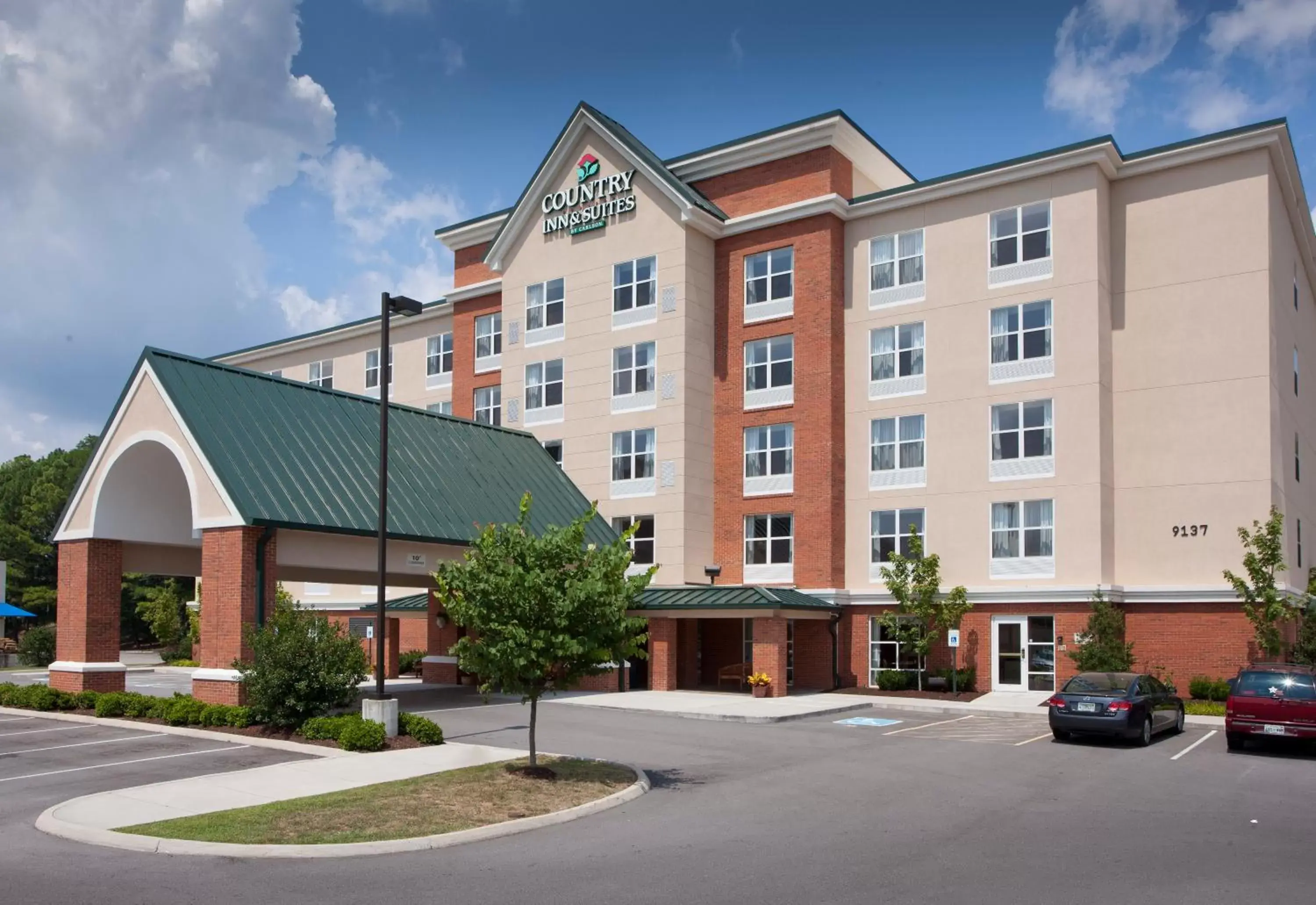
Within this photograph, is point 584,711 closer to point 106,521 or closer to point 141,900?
point 106,521

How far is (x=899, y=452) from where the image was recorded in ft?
120

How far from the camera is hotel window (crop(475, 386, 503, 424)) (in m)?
45.8

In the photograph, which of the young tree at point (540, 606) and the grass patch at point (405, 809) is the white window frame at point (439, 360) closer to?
the young tree at point (540, 606)

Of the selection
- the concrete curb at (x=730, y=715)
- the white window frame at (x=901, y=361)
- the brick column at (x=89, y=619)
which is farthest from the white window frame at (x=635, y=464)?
the brick column at (x=89, y=619)

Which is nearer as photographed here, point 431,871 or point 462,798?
point 431,871

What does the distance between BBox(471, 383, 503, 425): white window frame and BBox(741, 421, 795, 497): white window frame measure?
11.3 metres

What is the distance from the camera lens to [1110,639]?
30875 millimetres

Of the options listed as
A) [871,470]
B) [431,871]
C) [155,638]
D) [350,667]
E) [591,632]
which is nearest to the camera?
[431,871]

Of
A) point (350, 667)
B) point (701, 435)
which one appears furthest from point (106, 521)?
point (701, 435)

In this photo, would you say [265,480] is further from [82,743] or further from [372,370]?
[372,370]

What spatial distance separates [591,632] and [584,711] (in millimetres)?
12405

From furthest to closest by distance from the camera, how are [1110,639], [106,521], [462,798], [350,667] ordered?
[1110,639]
[106,521]
[350,667]
[462,798]

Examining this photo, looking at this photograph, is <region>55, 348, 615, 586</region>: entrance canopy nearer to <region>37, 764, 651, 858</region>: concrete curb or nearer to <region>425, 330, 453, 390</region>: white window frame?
<region>37, 764, 651, 858</region>: concrete curb

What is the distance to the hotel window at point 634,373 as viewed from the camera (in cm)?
3891
